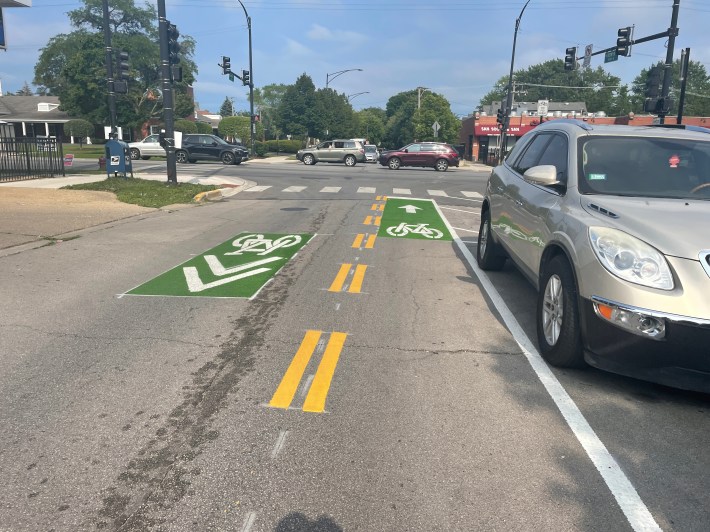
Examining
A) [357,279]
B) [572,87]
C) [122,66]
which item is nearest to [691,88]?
[572,87]

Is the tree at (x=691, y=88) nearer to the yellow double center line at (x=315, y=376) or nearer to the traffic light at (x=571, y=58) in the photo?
the traffic light at (x=571, y=58)

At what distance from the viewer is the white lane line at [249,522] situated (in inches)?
97.2

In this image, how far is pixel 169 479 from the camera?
2803mm

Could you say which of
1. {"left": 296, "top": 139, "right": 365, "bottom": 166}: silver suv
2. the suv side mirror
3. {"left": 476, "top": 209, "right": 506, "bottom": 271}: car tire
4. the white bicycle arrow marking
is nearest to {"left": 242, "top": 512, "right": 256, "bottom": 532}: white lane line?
the suv side mirror

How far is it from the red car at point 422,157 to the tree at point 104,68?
77.2 feet

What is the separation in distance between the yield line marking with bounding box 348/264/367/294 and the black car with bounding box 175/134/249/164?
24830 millimetres

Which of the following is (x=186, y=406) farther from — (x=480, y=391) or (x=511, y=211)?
(x=511, y=211)

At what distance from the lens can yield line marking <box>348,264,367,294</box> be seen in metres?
6.43

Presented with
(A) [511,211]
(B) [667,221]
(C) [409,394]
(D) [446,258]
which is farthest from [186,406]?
(D) [446,258]

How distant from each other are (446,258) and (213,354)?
4.87 meters

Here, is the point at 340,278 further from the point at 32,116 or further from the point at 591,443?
the point at 32,116

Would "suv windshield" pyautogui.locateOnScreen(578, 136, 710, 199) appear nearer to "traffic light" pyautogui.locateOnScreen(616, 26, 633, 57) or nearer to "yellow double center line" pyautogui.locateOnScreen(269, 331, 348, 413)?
"yellow double center line" pyautogui.locateOnScreen(269, 331, 348, 413)

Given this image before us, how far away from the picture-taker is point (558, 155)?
17.3 feet

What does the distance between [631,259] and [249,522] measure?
2.78 metres
